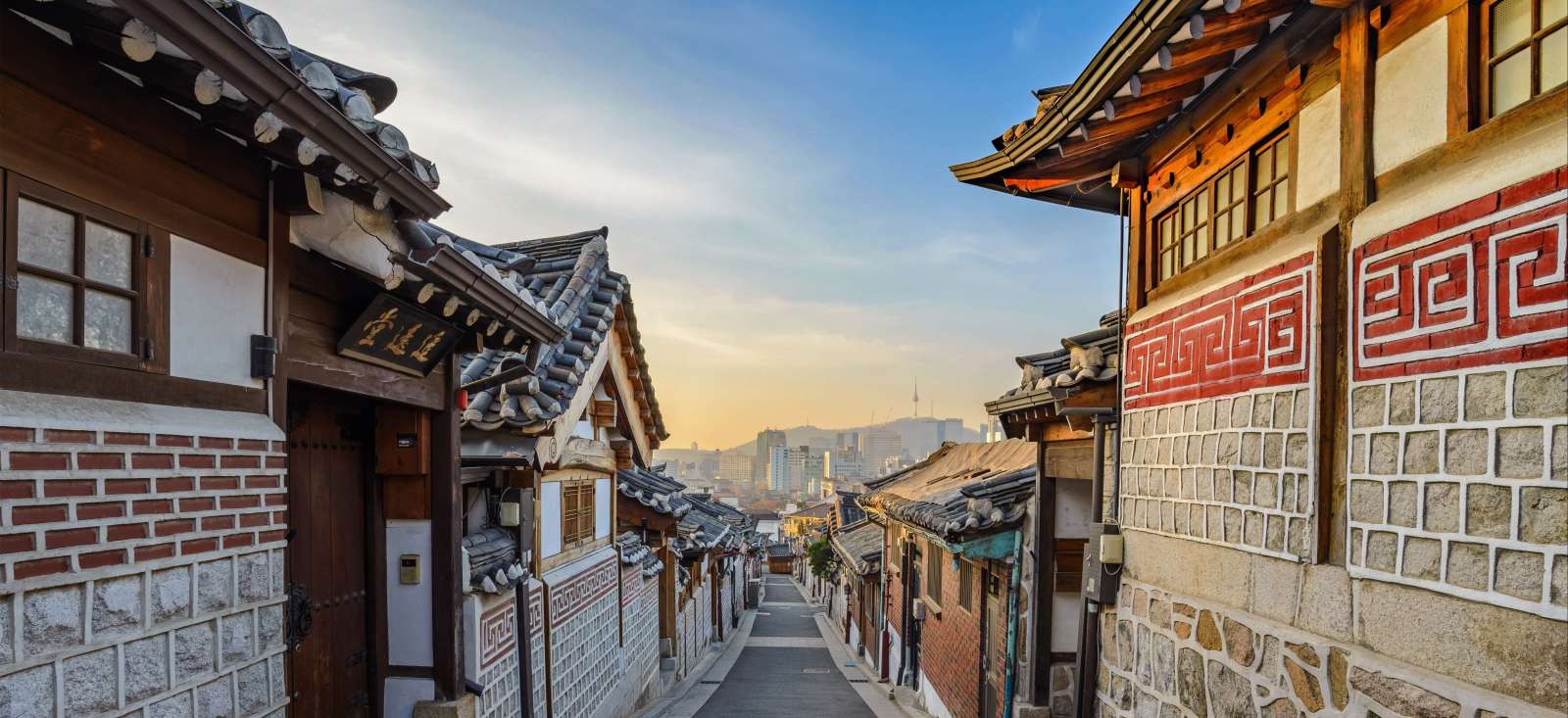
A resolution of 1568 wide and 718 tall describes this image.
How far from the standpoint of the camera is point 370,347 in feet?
19.5

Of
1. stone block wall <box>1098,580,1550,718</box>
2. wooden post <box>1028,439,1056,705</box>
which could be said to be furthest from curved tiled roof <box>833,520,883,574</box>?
stone block wall <box>1098,580,1550,718</box>

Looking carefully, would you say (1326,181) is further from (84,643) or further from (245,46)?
(84,643)

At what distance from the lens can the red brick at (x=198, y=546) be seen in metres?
3.79

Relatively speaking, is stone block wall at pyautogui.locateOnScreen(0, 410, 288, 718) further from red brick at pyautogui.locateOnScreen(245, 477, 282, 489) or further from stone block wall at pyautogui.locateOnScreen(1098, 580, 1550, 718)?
stone block wall at pyautogui.locateOnScreen(1098, 580, 1550, 718)

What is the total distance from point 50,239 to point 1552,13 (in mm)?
5896

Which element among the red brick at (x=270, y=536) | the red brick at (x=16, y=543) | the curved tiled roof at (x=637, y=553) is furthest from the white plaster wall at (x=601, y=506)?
the red brick at (x=16, y=543)

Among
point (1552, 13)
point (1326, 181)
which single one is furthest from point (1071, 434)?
point (1552, 13)

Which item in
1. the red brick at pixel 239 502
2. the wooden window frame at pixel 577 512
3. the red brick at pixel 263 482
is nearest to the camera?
the red brick at pixel 239 502

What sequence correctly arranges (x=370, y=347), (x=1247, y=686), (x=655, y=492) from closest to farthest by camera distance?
(x=1247, y=686), (x=370, y=347), (x=655, y=492)

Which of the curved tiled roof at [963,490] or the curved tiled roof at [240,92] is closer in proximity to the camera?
the curved tiled roof at [240,92]

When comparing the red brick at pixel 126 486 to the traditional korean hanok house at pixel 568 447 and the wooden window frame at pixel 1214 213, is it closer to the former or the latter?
the traditional korean hanok house at pixel 568 447

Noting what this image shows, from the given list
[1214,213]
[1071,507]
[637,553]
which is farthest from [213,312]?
[637,553]

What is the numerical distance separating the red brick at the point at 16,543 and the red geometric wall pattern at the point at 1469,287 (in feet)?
18.7

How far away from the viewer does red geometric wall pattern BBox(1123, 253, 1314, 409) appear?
4.43 m
